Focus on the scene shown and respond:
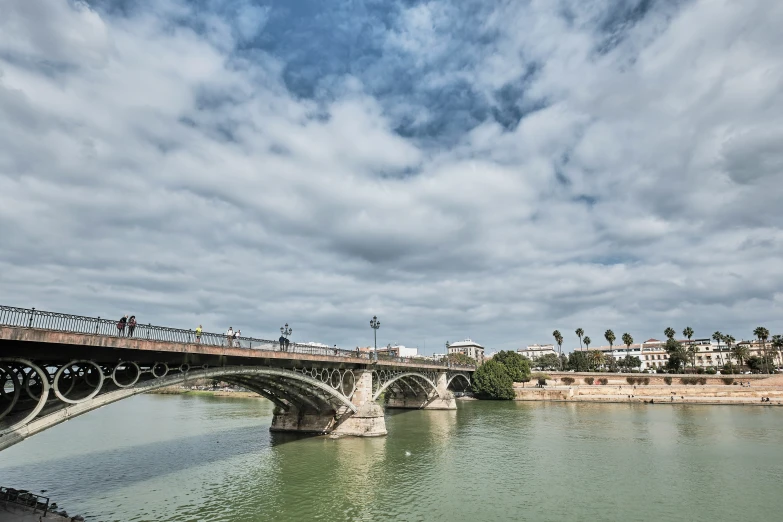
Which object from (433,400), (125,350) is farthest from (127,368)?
(433,400)

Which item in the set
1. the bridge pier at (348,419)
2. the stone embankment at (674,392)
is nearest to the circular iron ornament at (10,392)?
the bridge pier at (348,419)

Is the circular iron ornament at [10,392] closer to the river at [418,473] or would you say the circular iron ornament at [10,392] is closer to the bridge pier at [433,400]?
the river at [418,473]

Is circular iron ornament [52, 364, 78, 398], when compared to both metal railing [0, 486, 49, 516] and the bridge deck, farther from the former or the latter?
metal railing [0, 486, 49, 516]

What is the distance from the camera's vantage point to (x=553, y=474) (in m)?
26.2

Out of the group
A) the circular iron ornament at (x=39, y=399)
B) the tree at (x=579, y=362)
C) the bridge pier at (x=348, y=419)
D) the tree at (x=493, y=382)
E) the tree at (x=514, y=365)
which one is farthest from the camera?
the tree at (x=579, y=362)

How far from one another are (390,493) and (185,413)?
5102cm

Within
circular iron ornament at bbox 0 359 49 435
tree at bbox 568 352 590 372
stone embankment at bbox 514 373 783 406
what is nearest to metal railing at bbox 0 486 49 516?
circular iron ornament at bbox 0 359 49 435

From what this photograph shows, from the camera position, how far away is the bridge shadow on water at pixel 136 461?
2472cm

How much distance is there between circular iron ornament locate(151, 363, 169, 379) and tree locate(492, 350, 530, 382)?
2756 inches

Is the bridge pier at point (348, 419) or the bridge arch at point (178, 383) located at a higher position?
the bridge arch at point (178, 383)

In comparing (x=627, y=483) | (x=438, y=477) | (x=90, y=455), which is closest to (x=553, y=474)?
(x=627, y=483)

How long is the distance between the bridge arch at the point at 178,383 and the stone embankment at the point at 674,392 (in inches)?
2165

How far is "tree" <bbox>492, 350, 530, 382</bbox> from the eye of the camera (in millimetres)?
82863

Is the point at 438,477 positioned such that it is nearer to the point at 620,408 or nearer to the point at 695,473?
the point at 695,473
